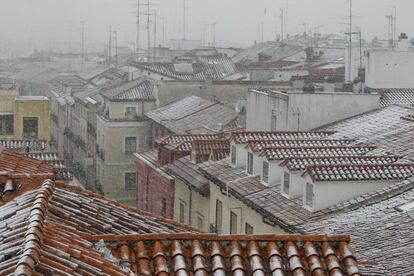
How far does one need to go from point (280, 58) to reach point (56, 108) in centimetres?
2119

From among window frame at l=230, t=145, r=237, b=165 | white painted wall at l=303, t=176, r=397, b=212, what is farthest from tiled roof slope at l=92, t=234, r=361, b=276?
window frame at l=230, t=145, r=237, b=165

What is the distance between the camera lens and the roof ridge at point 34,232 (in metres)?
7.66

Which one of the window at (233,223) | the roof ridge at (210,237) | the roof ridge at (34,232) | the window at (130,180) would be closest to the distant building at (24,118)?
the window at (130,180)

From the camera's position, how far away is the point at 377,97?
34.7m

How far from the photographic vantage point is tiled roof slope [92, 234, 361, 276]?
942cm

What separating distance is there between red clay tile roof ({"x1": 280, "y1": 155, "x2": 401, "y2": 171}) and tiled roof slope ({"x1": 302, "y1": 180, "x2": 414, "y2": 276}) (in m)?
1.98

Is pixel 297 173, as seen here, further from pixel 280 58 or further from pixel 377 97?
pixel 280 58

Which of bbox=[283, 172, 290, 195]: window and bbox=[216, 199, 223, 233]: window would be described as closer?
bbox=[283, 172, 290, 195]: window

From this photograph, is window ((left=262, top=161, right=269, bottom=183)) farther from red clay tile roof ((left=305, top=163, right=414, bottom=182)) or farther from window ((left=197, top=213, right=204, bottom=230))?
window ((left=197, top=213, right=204, bottom=230))

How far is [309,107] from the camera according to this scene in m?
33.7

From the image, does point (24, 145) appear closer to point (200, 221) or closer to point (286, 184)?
point (200, 221)

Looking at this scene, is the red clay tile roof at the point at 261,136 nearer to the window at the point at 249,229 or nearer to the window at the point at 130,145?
the window at the point at 249,229

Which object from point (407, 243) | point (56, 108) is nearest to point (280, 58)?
point (56, 108)

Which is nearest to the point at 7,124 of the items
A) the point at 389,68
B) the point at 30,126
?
the point at 30,126
